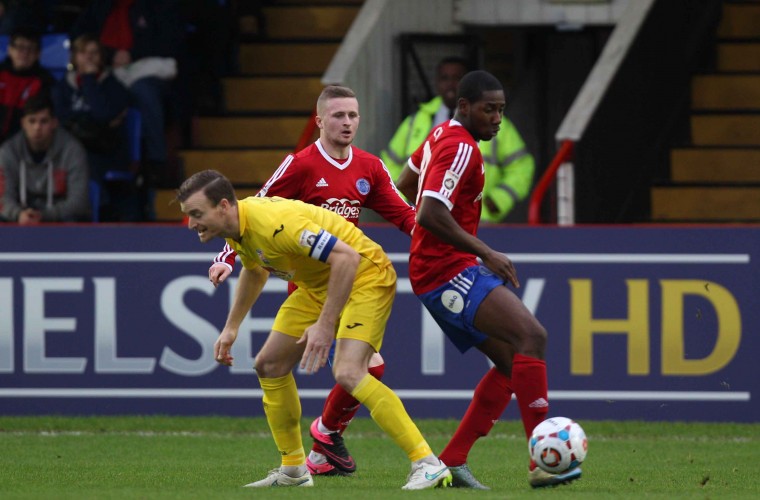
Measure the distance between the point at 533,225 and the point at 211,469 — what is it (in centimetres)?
362

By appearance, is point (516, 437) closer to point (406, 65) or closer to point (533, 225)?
point (533, 225)

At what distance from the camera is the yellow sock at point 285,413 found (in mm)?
8273

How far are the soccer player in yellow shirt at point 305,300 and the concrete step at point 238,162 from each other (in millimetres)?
6921

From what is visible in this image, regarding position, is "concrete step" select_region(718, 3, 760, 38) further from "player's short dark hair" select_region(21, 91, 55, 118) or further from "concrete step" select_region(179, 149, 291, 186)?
"player's short dark hair" select_region(21, 91, 55, 118)

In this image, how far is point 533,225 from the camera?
11805 millimetres

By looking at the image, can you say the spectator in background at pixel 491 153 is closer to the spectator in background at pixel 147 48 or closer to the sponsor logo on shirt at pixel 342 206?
the spectator in background at pixel 147 48

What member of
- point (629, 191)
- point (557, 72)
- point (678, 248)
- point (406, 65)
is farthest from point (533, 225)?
point (557, 72)

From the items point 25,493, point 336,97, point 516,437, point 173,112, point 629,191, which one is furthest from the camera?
point 173,112

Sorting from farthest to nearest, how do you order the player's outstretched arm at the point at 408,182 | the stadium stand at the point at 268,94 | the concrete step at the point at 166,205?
the stadium stand at the point at 268,94, the concrete step at the point at 166,205, the player's outstretched arm at the point at 408,182

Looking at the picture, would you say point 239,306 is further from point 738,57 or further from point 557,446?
point 738,57

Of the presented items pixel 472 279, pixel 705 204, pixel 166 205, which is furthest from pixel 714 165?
pixel 472 279

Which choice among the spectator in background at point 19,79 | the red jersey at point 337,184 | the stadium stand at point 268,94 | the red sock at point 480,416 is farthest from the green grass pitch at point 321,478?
the stadium stand at point 268,94

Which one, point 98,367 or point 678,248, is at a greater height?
point 678,248

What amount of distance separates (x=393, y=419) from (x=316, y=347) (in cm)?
59
